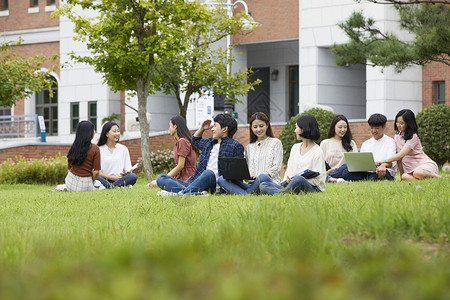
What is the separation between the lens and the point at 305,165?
356 inches

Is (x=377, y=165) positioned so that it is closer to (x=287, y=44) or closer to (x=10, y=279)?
(x=10, y=279)

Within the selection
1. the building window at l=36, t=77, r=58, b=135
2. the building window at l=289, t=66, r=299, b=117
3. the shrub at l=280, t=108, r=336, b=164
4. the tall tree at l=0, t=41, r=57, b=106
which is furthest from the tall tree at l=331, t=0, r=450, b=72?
the building window at l=36, t=77, r=58, b=135

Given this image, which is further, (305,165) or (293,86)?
(293,86)

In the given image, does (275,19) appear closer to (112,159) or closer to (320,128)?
(320,128)

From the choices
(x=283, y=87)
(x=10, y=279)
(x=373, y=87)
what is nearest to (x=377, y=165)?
(x=10, y=279)

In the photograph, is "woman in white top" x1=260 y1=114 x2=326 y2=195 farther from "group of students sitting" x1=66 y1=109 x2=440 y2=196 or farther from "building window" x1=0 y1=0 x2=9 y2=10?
"building window" x1=0 y1=0 x2=9 y2=10

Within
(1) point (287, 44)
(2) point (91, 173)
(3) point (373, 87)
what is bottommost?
(2) point (91, 173)

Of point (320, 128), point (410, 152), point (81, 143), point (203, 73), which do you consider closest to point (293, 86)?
point (203, 73)

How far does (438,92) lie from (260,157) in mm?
18362

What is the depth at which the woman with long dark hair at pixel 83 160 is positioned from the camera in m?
11.4

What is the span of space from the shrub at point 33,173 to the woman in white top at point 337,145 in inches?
Answer: 367

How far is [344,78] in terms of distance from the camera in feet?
95.2

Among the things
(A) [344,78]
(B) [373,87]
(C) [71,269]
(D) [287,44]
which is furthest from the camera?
(D) [287,44]

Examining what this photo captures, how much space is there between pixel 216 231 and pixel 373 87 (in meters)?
22.7
